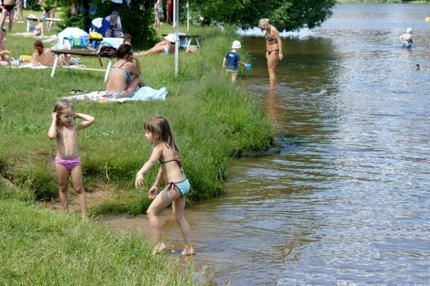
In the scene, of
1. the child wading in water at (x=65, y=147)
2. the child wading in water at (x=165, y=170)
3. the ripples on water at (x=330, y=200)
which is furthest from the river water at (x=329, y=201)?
the child wading in water at (x=65, y=147)

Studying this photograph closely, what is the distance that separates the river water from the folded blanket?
2051mm

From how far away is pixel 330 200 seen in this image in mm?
10180

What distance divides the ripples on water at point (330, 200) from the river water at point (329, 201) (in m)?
0.01

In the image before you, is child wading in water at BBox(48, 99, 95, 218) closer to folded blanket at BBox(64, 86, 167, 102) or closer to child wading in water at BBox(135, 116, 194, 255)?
child wading in water at BBox(135, 116, 194, 255)

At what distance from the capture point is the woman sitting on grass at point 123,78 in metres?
13.3

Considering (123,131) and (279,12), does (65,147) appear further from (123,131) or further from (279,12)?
(279,12)

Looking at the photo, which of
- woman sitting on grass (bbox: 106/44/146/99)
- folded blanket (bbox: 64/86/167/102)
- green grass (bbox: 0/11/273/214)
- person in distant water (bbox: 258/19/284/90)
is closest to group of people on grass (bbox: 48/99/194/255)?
green grass (bbox: 0/11/273/214)

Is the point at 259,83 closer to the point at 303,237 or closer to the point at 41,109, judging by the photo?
the point at 41,109

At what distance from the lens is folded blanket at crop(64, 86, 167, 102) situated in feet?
42.8

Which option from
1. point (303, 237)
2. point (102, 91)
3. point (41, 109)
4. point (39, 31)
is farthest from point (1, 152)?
point (39, 31)

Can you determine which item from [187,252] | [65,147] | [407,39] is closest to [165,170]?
[187,252]

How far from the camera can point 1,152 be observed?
30.2 ft

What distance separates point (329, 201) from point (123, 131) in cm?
285

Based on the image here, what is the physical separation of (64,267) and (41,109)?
20.9ft
